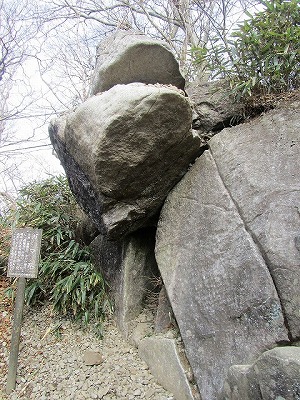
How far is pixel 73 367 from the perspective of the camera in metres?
3.71

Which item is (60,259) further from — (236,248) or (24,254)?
(236,248)

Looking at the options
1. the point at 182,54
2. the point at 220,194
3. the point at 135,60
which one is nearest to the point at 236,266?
the point at 220,194

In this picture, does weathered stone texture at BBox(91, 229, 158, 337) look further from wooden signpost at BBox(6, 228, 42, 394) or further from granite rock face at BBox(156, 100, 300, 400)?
wooden signpost at BBox(6, 228, 42, 394)

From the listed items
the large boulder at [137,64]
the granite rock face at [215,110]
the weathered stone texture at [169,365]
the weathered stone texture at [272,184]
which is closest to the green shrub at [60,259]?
the weathered stone texture at [169,365]

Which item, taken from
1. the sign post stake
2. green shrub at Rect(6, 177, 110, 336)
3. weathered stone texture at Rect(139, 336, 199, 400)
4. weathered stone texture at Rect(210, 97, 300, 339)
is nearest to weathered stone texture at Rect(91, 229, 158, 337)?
green shrub at Rect(6, 177, 110, 336)

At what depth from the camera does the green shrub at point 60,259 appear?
14.3 ft

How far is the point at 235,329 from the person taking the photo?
9.36ft

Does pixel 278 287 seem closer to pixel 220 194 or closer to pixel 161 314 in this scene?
pixel 220 194

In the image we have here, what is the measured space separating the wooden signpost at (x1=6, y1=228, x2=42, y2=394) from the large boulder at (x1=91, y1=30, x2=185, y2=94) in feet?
7.68

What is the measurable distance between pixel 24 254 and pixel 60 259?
0.83 meters

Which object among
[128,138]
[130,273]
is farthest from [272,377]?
[128,138]

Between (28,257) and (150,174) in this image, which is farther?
(28,257)

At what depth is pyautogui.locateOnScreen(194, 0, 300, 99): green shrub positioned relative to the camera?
11.2ft

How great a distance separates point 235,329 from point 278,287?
58cm
